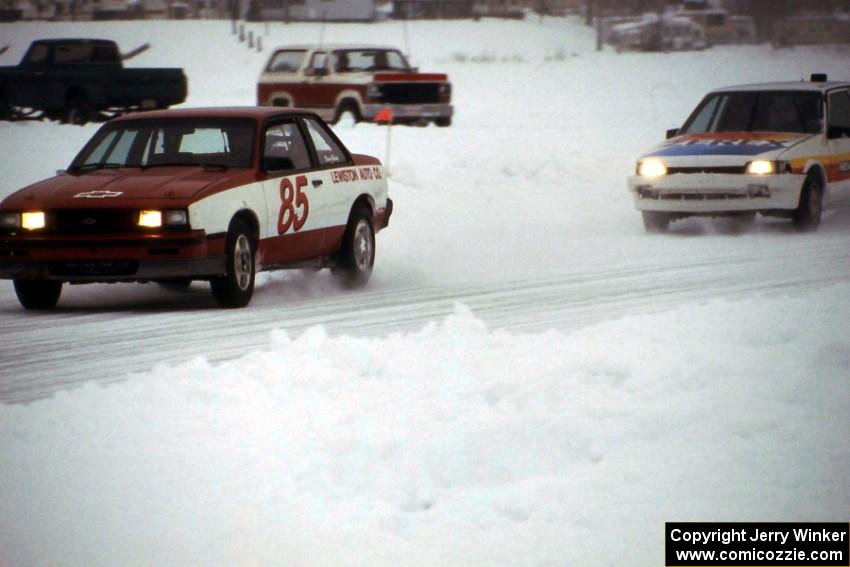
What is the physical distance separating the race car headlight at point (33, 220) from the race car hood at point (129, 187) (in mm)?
56

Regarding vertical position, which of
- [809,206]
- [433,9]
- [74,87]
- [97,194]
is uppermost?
[97,194]

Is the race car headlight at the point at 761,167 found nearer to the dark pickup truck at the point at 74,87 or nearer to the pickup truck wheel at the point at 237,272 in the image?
the pickup truck wheel at the point at 237,272

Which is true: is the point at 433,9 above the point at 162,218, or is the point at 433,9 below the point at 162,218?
→ below

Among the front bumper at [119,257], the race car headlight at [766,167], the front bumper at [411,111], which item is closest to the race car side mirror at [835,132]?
the race car headlight at [766,167]

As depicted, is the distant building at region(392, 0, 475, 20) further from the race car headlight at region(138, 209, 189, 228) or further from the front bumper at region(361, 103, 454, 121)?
the race car headlight at region(138, 209, 189, 228)

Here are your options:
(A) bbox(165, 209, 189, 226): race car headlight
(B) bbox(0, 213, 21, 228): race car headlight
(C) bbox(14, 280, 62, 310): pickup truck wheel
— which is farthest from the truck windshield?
(A) bbox(165, 209, 189, 226): race car headlight

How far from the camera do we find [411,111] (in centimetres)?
2792

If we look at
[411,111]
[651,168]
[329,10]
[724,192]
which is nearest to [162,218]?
[651,168]

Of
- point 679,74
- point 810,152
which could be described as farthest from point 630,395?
point 679,74

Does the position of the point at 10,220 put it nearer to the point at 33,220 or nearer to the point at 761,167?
the point at 33,220

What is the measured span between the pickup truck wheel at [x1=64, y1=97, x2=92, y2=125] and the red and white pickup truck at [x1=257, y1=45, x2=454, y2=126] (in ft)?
13.4

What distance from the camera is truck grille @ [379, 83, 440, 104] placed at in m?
28.0

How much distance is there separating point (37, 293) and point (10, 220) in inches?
26.8

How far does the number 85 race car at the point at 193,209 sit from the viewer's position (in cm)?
1043
